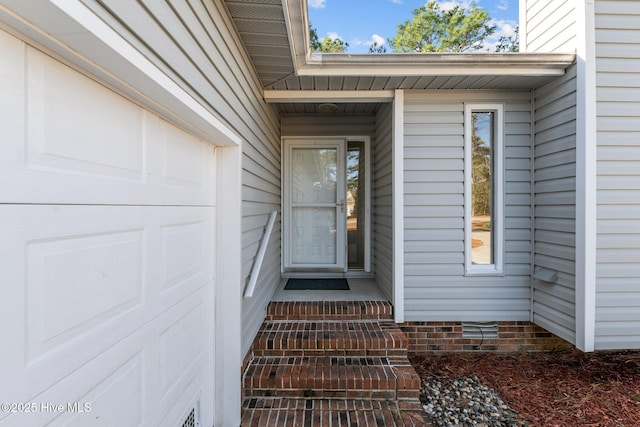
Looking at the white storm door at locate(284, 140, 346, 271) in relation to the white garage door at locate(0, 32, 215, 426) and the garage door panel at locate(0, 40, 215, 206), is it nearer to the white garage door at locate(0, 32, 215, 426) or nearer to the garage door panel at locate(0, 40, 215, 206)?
the white garage door at locate(0, 32, 215, 426)

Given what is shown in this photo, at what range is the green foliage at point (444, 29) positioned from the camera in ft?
37.1

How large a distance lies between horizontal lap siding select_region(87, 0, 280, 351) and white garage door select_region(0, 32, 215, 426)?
0.24 metres

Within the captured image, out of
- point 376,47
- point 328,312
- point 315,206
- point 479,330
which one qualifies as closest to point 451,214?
point 479,330

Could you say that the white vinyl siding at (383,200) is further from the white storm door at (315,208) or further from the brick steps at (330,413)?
the brick steps at (330,413)

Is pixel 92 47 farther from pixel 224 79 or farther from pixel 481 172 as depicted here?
pixel 481 172

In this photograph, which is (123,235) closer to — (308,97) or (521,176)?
(308,97)

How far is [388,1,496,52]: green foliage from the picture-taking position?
11297 mm

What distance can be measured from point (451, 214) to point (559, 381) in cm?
178

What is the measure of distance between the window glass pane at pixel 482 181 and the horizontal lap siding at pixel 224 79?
7.37 feet

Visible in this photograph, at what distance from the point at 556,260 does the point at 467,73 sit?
1.95 m

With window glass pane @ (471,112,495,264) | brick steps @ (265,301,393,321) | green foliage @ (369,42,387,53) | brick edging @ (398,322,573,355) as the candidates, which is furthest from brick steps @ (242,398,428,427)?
green foliage @ (369,42,387,53)

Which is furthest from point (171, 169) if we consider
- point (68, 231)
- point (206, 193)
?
point (68, 231)

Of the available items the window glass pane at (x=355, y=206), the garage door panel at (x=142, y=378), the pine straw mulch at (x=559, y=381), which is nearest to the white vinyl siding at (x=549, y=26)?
the window glass pane at (x=355, y=206)

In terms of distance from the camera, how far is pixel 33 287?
763mm
